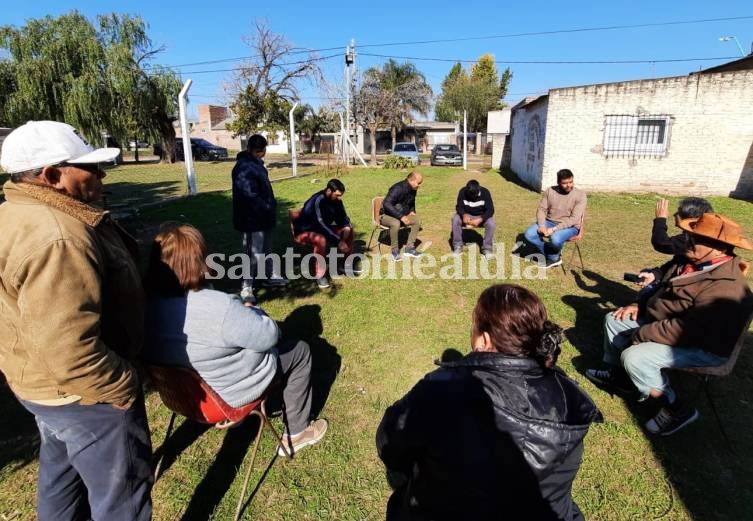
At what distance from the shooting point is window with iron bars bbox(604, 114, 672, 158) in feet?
39.3

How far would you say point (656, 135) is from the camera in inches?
476

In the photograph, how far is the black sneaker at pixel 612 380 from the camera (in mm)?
3148

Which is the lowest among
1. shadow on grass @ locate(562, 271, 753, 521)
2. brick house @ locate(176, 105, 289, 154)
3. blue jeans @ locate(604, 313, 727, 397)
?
shadow on grass @ locate(562, 271, 753, 521)

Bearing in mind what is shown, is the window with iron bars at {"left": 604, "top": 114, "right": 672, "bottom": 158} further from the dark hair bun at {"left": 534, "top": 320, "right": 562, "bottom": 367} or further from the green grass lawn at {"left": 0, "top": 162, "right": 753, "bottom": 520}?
the dark hair bun at {"left": 534, "top": 320, "right": 562, "bottom": 367}

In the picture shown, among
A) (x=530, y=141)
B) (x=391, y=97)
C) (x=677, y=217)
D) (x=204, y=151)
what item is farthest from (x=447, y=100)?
(x=677, y=217)

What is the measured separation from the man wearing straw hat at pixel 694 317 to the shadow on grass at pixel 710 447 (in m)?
0.14

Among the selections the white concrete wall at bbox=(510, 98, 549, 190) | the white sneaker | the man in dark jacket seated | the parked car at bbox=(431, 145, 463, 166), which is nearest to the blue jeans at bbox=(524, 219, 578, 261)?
the man in dark jacket seated

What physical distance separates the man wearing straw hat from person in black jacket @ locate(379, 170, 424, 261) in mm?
3882

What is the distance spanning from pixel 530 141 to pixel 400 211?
10772mm

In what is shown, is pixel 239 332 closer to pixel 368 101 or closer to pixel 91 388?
pixel 91 388

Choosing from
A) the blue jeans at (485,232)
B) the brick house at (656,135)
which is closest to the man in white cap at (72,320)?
the blue jeans at (485,232)

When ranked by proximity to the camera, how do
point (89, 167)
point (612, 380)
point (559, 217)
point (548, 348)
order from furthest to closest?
point (559, 217), point (612, 380), point (89, 167), point (548, 348)

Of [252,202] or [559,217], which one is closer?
[252,202]

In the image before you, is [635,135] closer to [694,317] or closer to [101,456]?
[694,317]
